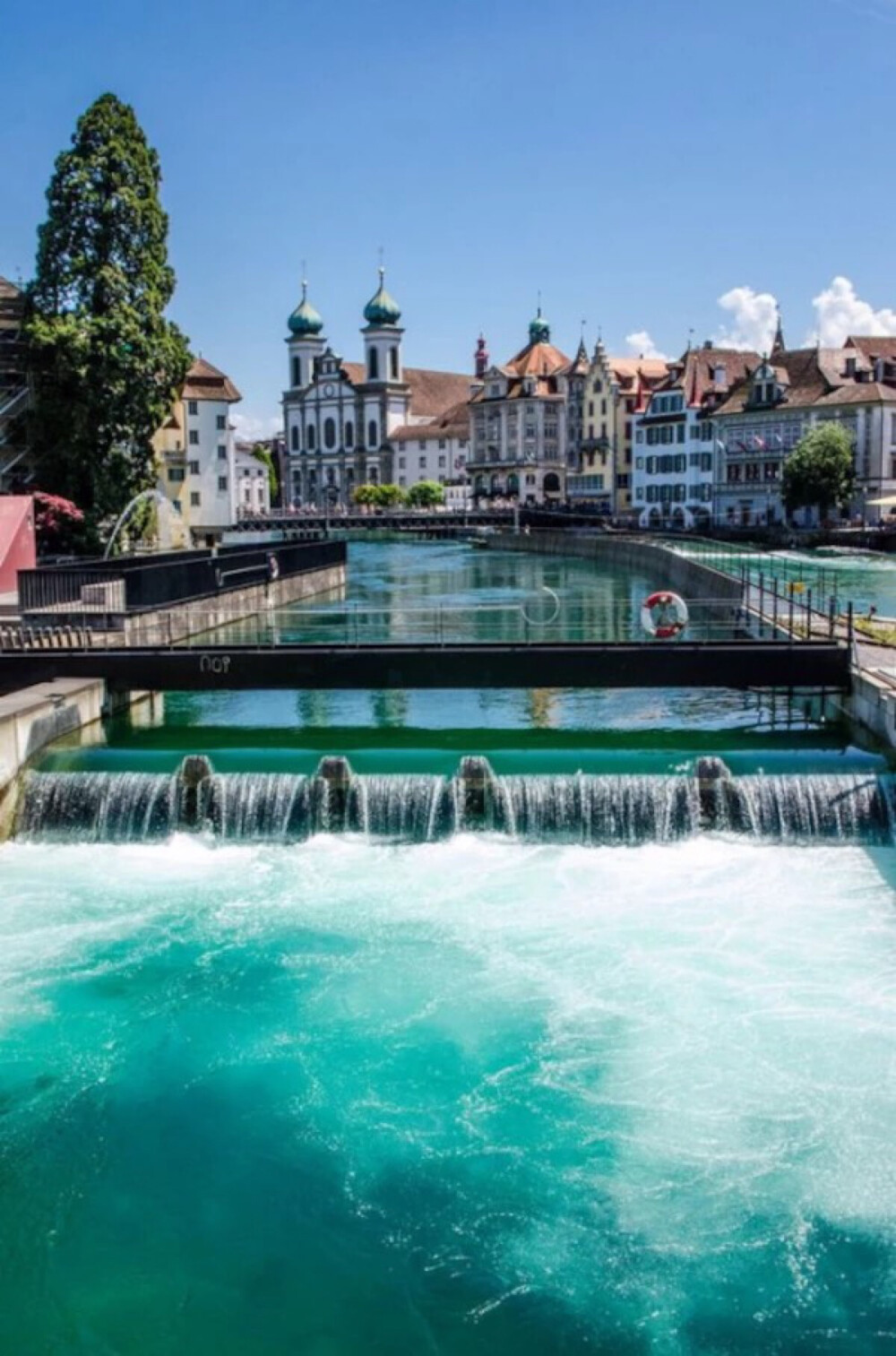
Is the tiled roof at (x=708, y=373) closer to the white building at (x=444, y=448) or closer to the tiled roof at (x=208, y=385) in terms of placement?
the tiled roof at (x=208, y=385)

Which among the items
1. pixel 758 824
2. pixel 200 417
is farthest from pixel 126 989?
pixel 200 417

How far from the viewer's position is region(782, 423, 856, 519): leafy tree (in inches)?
3844

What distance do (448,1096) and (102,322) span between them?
175 feet

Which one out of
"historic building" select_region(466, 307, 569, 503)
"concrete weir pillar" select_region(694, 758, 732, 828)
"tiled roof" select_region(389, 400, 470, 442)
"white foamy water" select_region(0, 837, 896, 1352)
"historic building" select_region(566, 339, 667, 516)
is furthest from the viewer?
"tiled roof" select_region(389, 400, 470, 442)

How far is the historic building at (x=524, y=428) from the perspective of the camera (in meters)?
168

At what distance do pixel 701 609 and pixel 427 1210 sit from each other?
118 ft

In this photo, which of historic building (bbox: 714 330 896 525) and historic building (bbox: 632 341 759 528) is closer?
historic building (bbox: 714 330 896 525)

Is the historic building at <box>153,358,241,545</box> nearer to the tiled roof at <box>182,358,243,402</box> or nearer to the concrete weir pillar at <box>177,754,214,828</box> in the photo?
the tiled roof at <box>182,358,243,402</box>

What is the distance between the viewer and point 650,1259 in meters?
12.2

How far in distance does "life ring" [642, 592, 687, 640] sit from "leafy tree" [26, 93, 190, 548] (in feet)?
127

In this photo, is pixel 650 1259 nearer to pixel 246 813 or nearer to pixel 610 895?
pixel 610 895

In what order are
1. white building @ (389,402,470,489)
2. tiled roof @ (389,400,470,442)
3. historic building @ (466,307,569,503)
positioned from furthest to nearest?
white building @ (389,402,470,489) < tiled roof @ (389,400,470,442) < historic building @ (466,307,569,503)

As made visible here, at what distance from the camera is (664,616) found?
1165 inches

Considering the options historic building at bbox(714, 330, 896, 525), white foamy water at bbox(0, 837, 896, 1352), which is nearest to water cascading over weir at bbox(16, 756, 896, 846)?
white foamy water at bbox(0, 837, 896, 1352)
